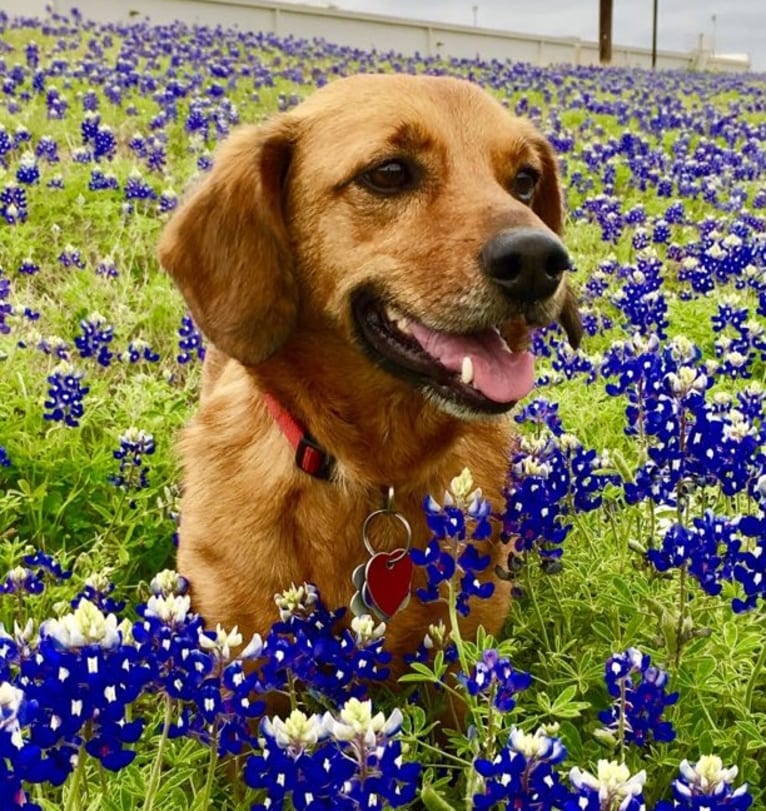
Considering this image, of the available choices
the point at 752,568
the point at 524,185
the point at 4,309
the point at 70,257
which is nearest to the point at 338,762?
the point at 752,568

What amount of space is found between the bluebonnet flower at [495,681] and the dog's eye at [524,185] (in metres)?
1.49

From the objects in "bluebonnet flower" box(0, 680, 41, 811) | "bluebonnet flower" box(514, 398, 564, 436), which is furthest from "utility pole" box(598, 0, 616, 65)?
"bluebonnet flower" box(0, 680, 41, 811)

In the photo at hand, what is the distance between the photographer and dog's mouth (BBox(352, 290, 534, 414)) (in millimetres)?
2514

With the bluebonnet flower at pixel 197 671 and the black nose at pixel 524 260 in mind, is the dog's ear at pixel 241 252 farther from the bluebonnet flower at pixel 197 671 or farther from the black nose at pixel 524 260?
the bluebonnet flower at pixel 197 671

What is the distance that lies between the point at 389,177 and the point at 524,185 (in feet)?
1.72

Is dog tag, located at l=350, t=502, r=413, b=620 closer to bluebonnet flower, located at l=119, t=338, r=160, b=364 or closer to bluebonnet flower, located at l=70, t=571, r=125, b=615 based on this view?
bluebonnet flower, located at l=70, t=571, r=125, b=615

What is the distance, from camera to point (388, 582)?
8.39 ft

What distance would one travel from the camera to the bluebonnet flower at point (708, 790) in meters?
1.58

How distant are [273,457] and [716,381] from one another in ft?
8.46

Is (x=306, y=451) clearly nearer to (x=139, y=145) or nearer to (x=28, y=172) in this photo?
(x=28, y=172)

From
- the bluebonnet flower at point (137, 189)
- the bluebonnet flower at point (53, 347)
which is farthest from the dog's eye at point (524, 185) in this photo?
the bluebonnet flower at point (137, 189)

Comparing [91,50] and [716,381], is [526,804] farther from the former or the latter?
[91,50]

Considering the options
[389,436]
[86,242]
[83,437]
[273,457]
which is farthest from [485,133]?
[86,242]

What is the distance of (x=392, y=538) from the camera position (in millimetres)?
2701
